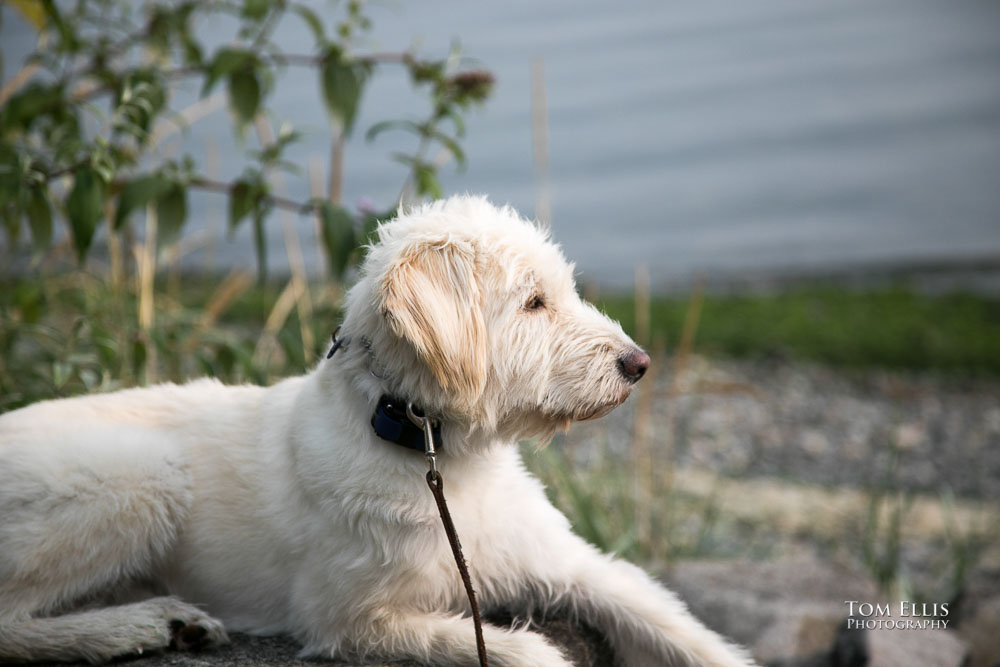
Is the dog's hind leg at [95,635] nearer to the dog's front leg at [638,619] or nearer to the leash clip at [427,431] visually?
the leash clip at [427,431]

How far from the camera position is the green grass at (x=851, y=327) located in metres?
10.0

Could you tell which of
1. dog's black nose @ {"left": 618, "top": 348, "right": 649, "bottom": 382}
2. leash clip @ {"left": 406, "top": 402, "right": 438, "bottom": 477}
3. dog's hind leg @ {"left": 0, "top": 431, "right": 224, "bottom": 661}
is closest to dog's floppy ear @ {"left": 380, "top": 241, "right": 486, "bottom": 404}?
leash clip @ {"left": 406, "top": 402, "right": 438, "bottom": 477}

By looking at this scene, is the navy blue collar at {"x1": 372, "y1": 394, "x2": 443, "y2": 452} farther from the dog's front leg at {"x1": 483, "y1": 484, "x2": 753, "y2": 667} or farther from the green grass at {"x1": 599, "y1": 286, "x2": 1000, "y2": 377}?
the green grass at {"x1": 599, "y1": 286, "x2": 1000, "y2": 377}

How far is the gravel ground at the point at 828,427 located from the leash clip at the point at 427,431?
4164 mm

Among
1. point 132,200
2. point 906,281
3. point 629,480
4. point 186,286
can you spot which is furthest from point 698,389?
point 906,281

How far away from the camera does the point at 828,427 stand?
861 centimetres

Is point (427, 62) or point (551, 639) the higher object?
point (427, 62)

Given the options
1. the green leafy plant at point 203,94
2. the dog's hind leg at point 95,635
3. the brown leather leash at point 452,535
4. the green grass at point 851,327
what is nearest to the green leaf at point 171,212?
the green leafy plant at point 203,94

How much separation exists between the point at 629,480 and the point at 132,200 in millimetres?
3428

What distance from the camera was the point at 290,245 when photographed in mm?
6109

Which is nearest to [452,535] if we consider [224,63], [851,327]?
[224,63]

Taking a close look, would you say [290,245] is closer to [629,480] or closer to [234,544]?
[629,480]

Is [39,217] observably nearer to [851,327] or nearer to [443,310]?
[443,310]

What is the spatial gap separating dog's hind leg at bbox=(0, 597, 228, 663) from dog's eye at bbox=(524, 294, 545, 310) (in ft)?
5.02
